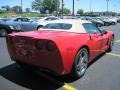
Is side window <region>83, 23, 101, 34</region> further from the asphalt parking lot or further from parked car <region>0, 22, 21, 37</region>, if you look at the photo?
parked car <region>0, 22, 21, 37</region>

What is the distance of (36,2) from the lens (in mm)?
133000

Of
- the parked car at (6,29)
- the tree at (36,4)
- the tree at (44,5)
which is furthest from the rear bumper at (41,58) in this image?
the tree at (36,4)

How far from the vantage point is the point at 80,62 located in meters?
5.83

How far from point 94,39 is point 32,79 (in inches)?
86.9

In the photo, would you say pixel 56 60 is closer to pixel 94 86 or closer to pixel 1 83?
pixel 94 86

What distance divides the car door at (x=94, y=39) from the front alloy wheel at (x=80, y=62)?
42 centimetres

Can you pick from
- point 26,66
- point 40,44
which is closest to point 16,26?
point 26,66

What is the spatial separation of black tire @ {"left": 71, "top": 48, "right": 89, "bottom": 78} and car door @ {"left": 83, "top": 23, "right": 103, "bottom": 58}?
420 millimetres

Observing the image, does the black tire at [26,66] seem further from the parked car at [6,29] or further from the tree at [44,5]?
the tree at [44,5]

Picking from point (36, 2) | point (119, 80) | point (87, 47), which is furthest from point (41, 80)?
point (36, 2)

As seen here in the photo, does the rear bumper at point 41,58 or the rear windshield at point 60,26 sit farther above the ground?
the rear windshield at point 60,26

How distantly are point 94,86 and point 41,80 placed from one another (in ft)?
4.18

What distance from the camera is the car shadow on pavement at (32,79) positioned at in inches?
202

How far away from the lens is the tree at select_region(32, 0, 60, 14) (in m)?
115
